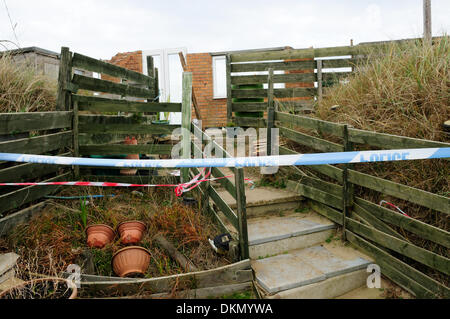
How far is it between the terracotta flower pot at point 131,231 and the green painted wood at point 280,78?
4.89 metres

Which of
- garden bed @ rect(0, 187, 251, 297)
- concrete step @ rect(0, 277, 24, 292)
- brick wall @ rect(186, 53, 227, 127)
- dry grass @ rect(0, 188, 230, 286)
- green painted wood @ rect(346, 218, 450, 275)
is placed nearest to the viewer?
concrete step @ rect(0, 277, 24, 292)

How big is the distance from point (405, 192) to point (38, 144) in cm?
366

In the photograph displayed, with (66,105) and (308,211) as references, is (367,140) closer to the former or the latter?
(308,211)

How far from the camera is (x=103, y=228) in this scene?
3.09 meters

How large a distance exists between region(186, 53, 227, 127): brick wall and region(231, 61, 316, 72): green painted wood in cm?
374

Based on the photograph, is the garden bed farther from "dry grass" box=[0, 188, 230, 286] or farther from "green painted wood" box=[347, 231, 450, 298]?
"green painted wood" box=[347, 231, 450, 298]

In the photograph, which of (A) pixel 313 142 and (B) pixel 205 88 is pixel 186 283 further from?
(B) pixel 205 88

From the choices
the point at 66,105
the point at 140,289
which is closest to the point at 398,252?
the point at 140,289

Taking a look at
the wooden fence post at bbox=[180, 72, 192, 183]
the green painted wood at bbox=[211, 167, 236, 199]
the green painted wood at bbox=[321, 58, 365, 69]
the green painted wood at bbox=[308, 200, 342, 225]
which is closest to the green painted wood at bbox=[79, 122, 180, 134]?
the wooden fence post at bbox=[180, 72, 192, 183]

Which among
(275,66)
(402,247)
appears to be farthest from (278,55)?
(402,247)

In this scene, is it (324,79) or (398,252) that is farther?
(324,79)

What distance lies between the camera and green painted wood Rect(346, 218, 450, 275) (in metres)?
2.68

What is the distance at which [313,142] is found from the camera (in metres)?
4.11
